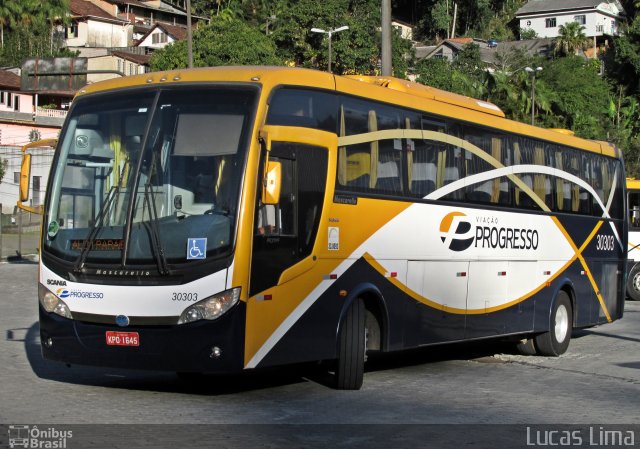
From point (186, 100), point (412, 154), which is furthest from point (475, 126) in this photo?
point (186, 100)

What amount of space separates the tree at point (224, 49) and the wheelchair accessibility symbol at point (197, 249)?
59442 mm

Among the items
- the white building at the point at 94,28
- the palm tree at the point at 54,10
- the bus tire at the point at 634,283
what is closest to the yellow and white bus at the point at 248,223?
the bus tire at the point at 634,283

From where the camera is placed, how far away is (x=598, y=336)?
20266 mm

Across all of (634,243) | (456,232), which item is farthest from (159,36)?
(456,232)

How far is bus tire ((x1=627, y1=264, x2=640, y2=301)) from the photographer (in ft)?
99.6

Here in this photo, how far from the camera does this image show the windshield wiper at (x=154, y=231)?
10.3 meters

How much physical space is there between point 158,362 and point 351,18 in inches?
2670

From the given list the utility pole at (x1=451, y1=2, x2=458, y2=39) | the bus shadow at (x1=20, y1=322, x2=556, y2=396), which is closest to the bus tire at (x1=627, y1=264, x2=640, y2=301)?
the bus shadow at (x1=20, y1=322, x2=556, y2=396)

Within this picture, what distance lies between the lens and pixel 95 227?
10719mm

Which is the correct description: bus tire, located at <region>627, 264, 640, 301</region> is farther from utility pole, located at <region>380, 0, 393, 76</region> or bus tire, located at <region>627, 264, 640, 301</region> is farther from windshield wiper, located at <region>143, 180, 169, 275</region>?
windshield wiper, located at <region>143, 180, 169, 275</region>

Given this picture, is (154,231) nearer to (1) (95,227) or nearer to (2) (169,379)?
(1) (95,227)

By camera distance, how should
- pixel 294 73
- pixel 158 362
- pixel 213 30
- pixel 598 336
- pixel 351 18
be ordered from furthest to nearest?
pixel 351 18 < pixel 213 30 < pixel 598 336 < pixel 294 73 < pixel 158 362

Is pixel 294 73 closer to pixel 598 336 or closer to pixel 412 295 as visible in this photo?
pixel 412 295

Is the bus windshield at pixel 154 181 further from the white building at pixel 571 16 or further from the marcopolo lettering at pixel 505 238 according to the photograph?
the white building at pixel 571 16
